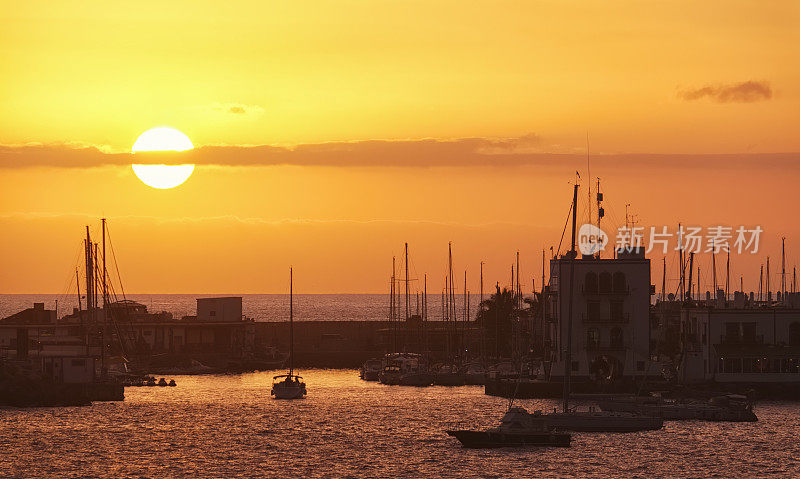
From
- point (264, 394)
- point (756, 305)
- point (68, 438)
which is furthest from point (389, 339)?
point (68, 438)

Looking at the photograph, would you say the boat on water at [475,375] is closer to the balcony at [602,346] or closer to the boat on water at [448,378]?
the boat on water at [448,378]

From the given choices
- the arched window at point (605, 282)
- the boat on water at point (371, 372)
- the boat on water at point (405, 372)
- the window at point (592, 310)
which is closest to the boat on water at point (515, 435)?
the window at point (592, 310)

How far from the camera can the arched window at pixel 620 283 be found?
123 meters

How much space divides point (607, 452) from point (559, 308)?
119ft

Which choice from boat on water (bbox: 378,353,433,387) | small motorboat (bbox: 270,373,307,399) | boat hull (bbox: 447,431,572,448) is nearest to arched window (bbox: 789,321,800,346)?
boat on water (bbox: 378,353,433,387)

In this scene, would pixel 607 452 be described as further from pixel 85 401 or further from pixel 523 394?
pixel 85 401

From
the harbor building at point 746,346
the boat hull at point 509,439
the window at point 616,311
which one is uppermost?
the window at point 616,311

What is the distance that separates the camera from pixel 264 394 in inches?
5413

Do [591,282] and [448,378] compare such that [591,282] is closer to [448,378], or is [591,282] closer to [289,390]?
[448,378]

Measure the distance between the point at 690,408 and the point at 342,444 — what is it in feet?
99.8

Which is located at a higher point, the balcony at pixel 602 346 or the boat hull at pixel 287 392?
the balcony at pixel 602 346

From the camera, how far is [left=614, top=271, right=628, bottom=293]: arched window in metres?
123

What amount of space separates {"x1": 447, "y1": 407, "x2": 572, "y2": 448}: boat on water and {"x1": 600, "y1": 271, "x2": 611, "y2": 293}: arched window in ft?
116

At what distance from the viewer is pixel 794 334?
12675 cm
